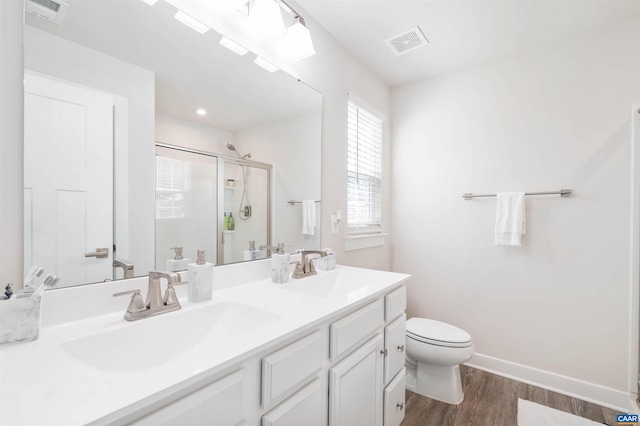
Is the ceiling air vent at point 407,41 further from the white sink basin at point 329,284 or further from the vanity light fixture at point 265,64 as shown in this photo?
the white sink basin at point 329,284

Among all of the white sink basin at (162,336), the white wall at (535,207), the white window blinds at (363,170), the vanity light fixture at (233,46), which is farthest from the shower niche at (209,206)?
the white wall at (535,207)

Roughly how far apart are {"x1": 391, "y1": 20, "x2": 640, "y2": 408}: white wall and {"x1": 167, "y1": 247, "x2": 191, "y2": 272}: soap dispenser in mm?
2026

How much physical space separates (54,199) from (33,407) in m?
0.63

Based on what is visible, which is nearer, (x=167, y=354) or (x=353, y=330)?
(x=167, y=354)

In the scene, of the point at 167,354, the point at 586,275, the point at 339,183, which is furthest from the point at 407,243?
the point at 167,354

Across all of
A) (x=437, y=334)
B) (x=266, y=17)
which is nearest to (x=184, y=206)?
(x=266, y=17)

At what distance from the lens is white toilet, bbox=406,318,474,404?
5.96 feet

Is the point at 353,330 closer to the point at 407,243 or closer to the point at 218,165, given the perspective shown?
the point at 218,165

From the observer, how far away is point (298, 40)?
1544mm

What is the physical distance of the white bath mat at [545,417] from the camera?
1.67 meters

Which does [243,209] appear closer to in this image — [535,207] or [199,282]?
[199,282]

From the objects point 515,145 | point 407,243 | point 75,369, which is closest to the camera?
point 75,369

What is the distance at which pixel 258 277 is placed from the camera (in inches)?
57.1

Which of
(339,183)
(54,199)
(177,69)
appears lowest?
(54,199)
